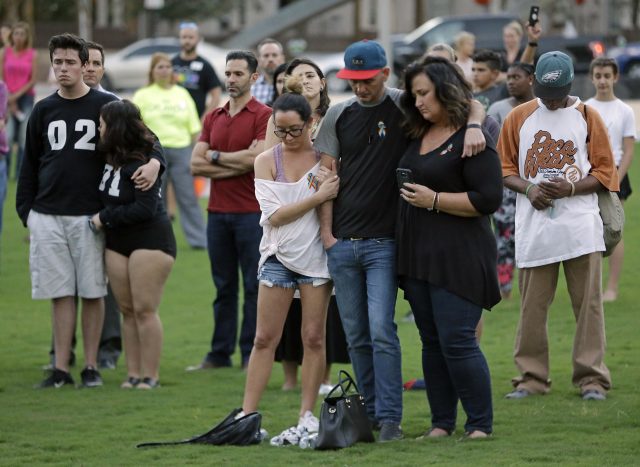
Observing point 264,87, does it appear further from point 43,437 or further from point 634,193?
point 634,193

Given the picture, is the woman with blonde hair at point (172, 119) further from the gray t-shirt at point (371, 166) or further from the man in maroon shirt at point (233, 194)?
the gray t-shirt at point (371, 166)

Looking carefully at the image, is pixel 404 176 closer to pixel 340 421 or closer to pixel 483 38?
pixel 340 421

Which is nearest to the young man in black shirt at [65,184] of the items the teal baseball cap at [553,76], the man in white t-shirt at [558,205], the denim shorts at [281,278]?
the denim shorts at [281,278]

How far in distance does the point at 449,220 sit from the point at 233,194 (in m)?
2.98

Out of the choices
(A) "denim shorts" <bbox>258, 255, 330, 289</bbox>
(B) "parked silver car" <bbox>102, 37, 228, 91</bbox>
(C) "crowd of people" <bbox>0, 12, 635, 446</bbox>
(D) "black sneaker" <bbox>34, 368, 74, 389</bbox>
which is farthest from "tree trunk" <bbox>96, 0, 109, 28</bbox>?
(A) "denim shorts" <bbox>258, 255, 330, 289</bbox>

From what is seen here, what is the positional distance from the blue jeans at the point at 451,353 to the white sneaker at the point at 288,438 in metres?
0.78

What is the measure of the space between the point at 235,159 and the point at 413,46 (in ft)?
88.8

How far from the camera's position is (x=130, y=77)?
4122 cm

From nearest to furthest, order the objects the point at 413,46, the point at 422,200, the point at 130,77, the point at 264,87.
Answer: the point at 422,200
the point at 264,87
the point at 413,46
the point at 130,77

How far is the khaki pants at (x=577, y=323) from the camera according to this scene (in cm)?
883

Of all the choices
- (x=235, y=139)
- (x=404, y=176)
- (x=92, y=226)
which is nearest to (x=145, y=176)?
(x=92, y=226)

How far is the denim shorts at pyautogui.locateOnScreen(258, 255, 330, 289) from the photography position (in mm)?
7918

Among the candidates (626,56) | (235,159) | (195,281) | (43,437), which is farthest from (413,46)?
(43,437)

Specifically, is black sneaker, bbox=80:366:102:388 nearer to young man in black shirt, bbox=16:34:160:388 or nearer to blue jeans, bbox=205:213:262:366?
young man in black shirt, bbox=16:34:160:388
